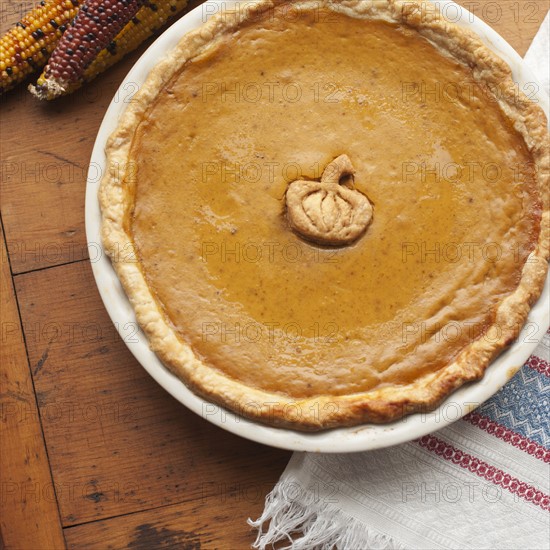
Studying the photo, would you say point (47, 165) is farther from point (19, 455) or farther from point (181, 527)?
point (181, 527)

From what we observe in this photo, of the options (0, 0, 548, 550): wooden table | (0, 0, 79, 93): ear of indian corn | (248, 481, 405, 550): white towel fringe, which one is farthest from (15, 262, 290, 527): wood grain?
(0, 0, 79, 93): ear of indian corn

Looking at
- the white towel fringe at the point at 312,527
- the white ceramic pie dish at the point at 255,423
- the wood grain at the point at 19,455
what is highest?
the white ceramic pie dish at the point at 255,423

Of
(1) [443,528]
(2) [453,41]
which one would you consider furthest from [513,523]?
(2) [453,41]

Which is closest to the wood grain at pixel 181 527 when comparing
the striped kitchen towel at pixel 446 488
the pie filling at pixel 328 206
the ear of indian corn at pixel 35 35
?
the striped kitchen towel at pixel 446 488

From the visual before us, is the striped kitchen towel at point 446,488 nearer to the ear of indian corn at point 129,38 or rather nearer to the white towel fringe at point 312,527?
the white towel fringe at point 312,527

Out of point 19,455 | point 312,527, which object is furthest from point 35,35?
point 312,527

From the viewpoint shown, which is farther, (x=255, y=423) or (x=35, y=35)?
(x=35, y=35)
